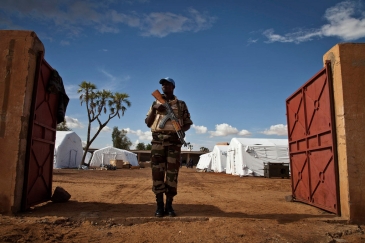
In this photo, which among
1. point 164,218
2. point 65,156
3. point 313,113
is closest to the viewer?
point 164,218

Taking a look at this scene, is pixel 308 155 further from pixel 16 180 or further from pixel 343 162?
pixel 16 180

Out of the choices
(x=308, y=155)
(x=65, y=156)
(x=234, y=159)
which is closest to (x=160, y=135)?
(x=308, y=155)

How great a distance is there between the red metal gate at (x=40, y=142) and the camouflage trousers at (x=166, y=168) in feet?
6.39

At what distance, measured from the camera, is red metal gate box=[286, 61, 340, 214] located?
4.10 m

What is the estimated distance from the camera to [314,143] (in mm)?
4793

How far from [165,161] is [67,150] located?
24.6 metres

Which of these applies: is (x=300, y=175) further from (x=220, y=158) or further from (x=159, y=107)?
(x=220, y=158)

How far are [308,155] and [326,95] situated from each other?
1.38 meters

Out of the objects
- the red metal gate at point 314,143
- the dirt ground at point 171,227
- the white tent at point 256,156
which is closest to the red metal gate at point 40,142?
the dirt ground at point 171,227

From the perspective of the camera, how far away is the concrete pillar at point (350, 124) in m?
3.64

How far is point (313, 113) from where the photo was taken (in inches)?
189

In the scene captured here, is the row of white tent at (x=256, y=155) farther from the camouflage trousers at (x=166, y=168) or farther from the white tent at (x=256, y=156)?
the camouflage trousers at (x=166, y=168)

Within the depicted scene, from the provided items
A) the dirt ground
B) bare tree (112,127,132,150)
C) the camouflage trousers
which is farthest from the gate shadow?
bare tree (112,127,132,150)

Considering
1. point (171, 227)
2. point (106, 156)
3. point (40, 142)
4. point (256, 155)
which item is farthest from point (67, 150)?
point (171, 227)
